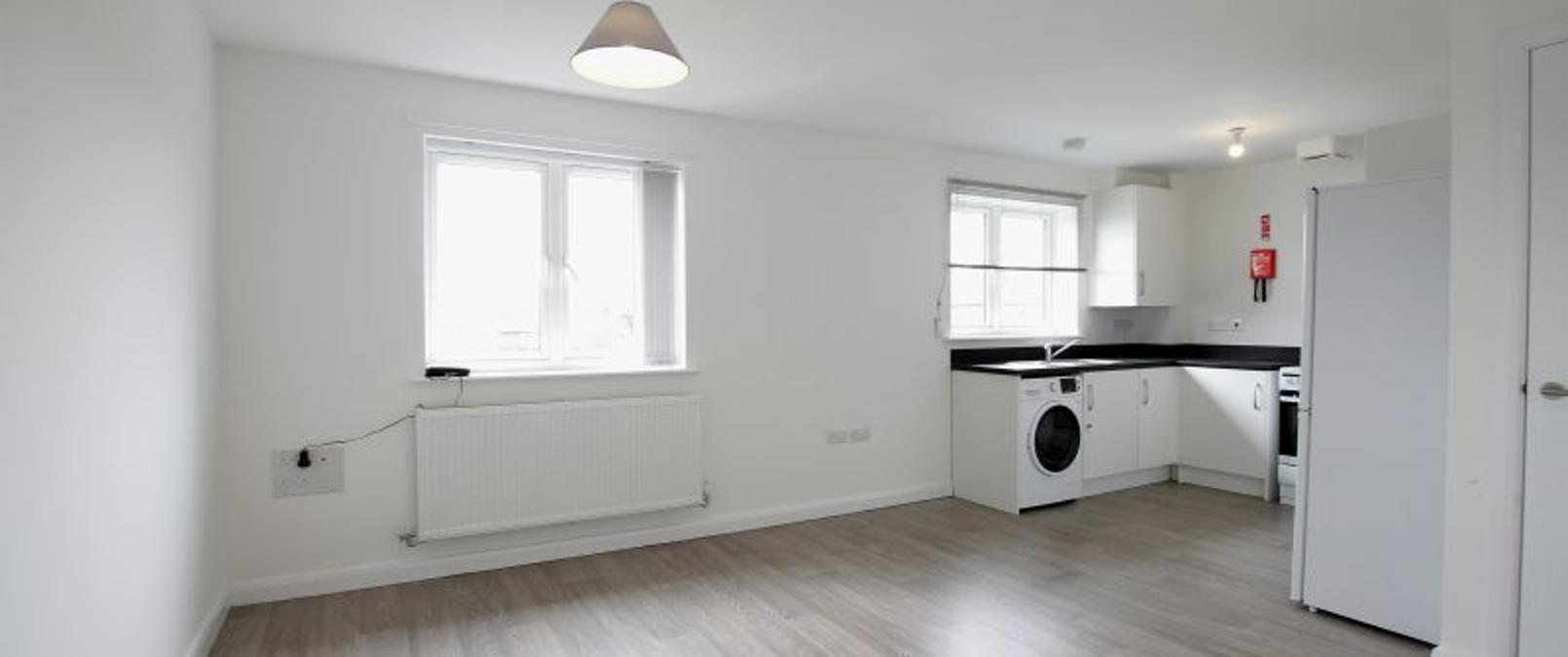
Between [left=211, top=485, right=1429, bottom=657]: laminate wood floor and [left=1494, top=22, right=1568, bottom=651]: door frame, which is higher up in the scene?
[left=1494, top=22, right=1568, bottom=651]: door frame

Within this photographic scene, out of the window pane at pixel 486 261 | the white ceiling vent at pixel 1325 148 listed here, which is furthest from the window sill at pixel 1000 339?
the window pane at pixel 486 261

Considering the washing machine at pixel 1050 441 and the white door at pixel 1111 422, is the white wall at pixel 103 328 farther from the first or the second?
the white door at pixel 1111 422

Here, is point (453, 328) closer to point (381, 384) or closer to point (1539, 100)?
point (381, 384)

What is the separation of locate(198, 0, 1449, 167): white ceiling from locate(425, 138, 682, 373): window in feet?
1.33

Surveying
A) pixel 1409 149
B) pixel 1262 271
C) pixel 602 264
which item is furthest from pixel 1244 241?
pixel 602 264

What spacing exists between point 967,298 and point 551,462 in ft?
9.81

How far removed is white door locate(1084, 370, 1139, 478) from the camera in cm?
484

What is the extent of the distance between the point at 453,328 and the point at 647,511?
1301 mm

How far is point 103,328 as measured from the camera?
1.79 meters

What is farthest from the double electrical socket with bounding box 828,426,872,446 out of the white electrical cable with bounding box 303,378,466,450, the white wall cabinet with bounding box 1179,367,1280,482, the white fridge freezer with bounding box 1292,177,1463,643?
the white wall cabinet with bounding box 1179,367,1280,482

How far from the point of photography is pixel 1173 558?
3633mm

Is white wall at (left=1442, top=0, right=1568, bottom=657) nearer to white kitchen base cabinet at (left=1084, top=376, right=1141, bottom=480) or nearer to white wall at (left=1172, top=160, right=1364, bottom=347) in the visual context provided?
white kitchen base cabinet at (left=1084, top=376, right=1141, bottom=480)

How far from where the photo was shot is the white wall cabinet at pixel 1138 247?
5453mm

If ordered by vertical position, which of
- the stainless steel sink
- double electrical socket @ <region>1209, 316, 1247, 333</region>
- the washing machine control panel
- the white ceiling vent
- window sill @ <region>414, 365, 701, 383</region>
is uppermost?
the white ceiling vent
